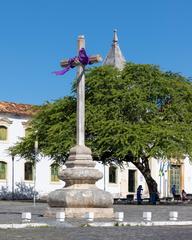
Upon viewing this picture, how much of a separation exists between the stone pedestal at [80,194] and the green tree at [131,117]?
1692 centimetres

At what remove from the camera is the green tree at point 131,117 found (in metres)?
41.1

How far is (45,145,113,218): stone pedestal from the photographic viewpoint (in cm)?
2280

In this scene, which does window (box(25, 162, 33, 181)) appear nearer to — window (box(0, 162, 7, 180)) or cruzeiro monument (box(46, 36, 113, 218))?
window (box(0, 162, 7, 180))

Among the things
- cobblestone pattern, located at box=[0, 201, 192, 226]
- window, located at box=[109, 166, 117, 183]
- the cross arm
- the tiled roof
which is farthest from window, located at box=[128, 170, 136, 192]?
the cross arm

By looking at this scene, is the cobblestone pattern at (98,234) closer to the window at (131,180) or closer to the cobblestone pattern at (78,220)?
the cobblestone pattern at (78,220)

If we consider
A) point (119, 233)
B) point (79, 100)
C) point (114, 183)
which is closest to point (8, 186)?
point (114, 183)

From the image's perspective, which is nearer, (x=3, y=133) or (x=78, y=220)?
(x=78, y=220)

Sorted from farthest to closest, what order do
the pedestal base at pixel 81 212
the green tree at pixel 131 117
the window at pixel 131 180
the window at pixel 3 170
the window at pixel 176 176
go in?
1. the window at pixel 176 176
2. the window at pixel 131 180
3. the window at pixel 3 170
4. the green tree at pixel 131 117
5. the pedestal base at pixel 81 212

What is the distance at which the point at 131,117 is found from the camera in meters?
43.6

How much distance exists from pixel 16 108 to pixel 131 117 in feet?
61.5

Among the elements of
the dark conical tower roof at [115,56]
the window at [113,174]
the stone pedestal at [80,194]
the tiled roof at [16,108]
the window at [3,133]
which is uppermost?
the dark conical tower roof at [115,56]

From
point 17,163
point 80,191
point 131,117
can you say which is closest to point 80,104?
point 80,191

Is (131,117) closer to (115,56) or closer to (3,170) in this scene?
(3,170)

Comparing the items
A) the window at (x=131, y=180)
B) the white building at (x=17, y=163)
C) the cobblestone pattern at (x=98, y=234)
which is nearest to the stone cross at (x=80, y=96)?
the cobblestone pattern at (x=98, y=234)
